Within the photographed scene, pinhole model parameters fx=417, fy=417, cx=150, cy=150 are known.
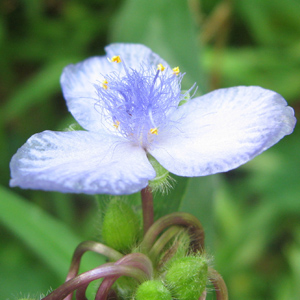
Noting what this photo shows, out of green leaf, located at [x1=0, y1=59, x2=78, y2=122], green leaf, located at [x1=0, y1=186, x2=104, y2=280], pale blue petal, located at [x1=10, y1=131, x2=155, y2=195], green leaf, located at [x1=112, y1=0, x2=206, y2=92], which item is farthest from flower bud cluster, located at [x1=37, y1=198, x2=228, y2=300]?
green leaf, located at [x1=0, y1=59, x2=78, y2=122]

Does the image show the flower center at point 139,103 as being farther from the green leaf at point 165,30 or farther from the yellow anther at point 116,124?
the green leaf at point 165,30

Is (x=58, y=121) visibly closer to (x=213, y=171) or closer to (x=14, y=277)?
(x=14, y=277)

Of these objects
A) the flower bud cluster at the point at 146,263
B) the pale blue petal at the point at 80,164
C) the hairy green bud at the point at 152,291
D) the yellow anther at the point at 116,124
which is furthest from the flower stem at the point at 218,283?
the yellow anther at the point at 116,124

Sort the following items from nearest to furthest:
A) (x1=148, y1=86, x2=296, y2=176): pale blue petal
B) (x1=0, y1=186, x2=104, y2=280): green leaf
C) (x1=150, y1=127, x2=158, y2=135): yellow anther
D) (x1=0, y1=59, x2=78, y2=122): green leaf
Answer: (x1=148, y1=86, x2=296, y2=176): pale blue petal
(x1=150, y1=127, x2=158, y2=135): yellow anther
(x1=0, y1=186, x2=104, y2=280): green leaf
(x1=0, y1=59, x2=78, y2=122): green leaf

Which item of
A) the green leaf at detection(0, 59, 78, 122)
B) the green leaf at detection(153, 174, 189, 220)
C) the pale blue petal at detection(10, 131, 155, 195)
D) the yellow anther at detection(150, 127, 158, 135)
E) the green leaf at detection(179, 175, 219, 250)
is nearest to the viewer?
the pale blue petal at detection(10, 131, 155, 195)

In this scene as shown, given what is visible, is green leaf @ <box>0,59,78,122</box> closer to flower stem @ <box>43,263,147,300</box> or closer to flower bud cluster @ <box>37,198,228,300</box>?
flower bud cluster @ <box>37,198,228,300</box>

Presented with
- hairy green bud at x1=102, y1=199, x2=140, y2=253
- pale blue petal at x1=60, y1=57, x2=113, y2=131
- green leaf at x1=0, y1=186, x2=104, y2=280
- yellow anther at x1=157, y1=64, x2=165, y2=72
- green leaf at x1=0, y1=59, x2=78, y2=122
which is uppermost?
yellow anther at x1=157, y1=64, x2=165, y2=72
